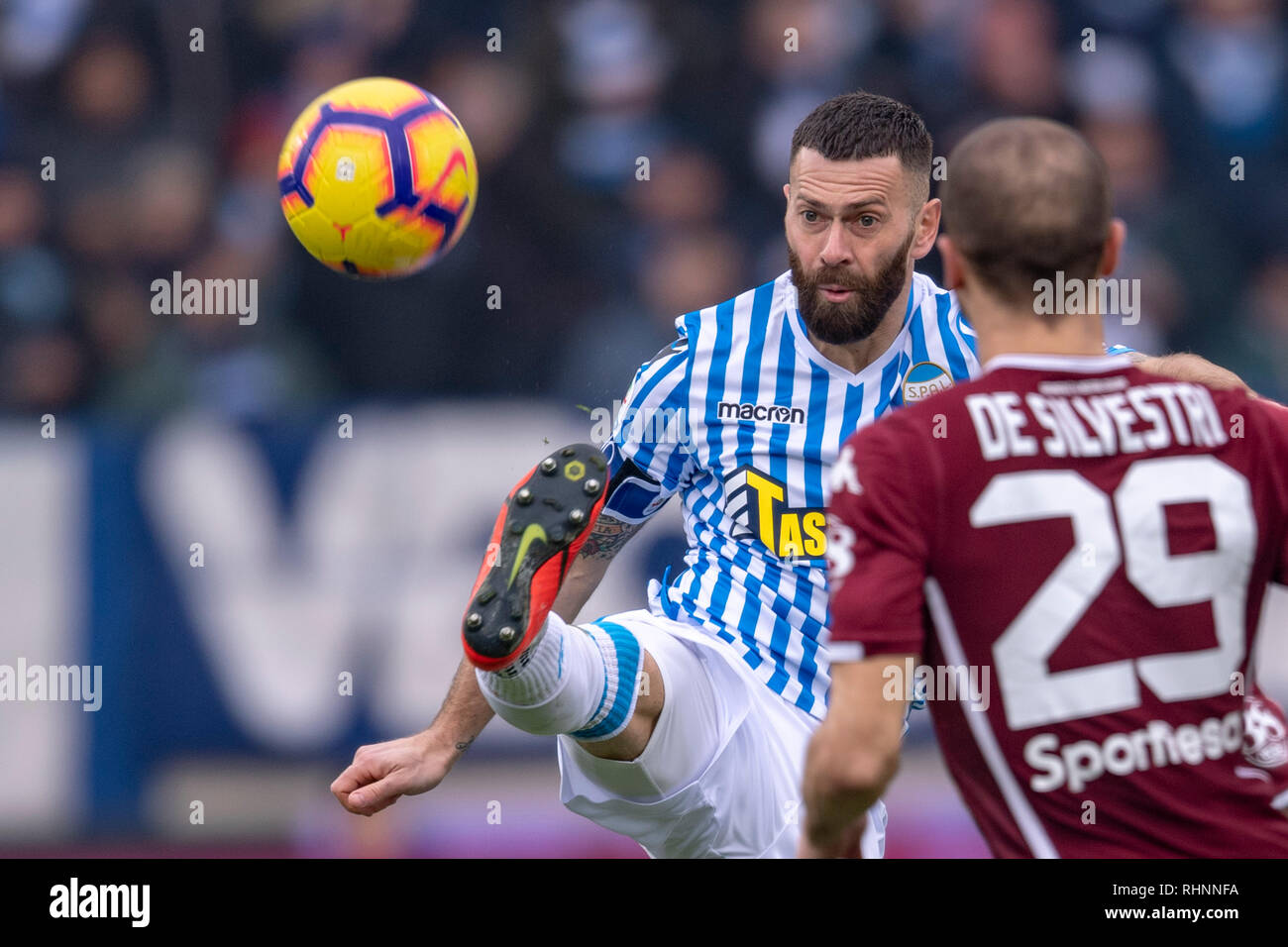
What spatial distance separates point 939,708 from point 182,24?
219 inches

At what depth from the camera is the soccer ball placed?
14.2 ft

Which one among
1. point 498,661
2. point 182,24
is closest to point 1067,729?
point 498,661

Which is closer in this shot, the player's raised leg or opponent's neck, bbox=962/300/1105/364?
opponent's neck, bbox=962/300/1105/364

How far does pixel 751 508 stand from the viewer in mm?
4254

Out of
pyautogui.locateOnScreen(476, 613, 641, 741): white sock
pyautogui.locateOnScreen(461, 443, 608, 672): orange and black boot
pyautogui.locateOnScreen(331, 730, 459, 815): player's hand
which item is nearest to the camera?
pyautogui.locateOnScreen(461, 443, 608, 672): orange and black boot

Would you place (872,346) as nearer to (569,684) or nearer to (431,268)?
(569,684)

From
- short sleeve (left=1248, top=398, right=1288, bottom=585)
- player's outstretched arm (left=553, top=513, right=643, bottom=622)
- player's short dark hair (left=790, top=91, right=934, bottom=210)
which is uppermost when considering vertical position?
player's short dark hair (left=790, top=91, right=934, bottom=210)

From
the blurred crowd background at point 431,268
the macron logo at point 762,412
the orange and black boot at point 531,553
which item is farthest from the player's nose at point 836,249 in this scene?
the blurred crowd background at point 431,268

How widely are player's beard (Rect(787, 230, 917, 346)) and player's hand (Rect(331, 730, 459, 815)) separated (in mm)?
1503

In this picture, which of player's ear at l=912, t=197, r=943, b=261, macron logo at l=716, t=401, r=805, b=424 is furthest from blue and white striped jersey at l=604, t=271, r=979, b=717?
player's ear at l=912, t=197, r=943, b=261

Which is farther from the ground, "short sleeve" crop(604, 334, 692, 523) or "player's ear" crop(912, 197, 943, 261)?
"player's ear" crop(912, 197, 943, 261)

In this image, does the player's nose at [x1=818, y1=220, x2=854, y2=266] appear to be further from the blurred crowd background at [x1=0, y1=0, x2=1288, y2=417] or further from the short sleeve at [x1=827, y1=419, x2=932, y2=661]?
the blurred crowd background at [x1=0, y1=0, x2=1288, y2=417]

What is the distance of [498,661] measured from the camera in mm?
3371
